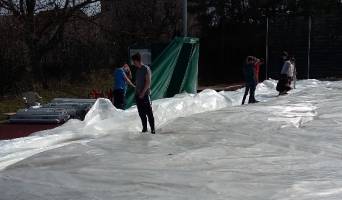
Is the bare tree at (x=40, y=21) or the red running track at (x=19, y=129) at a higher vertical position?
the bare tree at (x=40, y=21)

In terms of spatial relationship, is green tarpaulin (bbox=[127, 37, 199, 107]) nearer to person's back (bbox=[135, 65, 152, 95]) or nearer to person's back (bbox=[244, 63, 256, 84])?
person's back (bbox=[244, 63, 256, 84])

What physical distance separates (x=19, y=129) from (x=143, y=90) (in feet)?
12.6

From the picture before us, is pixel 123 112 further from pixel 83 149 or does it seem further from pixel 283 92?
pixel 283 92

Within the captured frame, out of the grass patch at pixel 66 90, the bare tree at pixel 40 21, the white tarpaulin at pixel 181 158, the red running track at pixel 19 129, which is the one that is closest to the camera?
the white tarpaulin at pixel 181 158

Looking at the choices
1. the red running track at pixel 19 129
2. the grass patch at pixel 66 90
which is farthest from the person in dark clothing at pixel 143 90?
the grass patch at pixel 66 90

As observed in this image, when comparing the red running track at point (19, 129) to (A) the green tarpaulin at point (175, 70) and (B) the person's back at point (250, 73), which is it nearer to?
(A) the green tarpaulin at point (175, 70)

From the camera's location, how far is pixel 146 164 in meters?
7.11

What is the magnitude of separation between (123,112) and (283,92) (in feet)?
26.0

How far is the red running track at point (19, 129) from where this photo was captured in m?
11.4

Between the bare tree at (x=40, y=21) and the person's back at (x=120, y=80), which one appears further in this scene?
the bare tree at (x=40, y=21)

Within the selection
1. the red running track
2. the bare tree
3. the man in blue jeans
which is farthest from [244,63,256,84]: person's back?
the bare tree

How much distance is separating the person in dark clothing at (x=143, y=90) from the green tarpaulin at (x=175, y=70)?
485cm

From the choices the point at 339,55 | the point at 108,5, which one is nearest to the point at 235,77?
the point at 339,55

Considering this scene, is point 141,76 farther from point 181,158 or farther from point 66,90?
point 66,90
